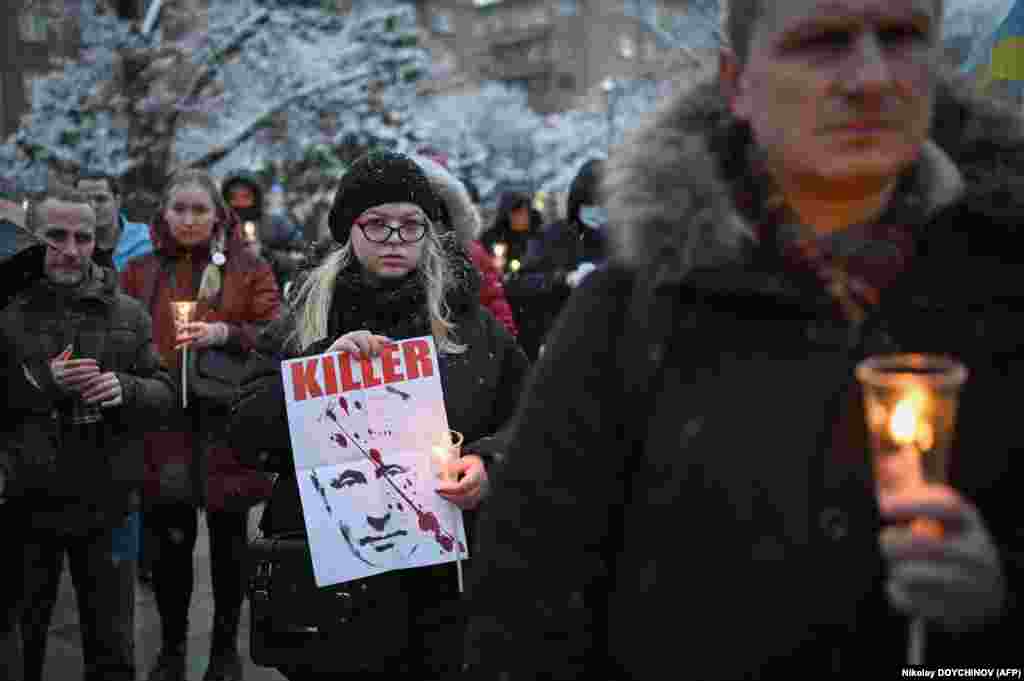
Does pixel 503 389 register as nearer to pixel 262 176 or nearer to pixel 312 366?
pixel 312 366

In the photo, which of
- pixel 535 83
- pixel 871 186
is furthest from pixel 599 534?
pixel 535 83

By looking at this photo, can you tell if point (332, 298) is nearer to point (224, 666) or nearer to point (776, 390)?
point (776, 390)

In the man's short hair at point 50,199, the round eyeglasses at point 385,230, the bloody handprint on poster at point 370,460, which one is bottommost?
the bloody handprint on poster at point 370,460

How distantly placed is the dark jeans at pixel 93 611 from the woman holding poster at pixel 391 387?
1.59 metres

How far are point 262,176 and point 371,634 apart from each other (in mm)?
18936

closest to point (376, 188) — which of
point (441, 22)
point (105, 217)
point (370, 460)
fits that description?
point (370, 460)

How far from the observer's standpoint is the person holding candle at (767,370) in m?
1.58

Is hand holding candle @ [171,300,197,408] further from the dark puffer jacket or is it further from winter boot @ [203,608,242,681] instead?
winter boot @ [203,608,242,681]

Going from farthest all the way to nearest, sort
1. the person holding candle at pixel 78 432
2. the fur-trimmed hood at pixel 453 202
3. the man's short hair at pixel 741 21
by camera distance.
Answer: the fur-trimmed hood at pixel 453 202 < the person holding candle at pixel 78 432 < the man's short hair at pixel 741 21

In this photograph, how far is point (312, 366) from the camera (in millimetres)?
3291

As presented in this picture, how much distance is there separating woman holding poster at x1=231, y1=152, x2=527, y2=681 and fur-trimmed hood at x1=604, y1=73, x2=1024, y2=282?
1.46 m

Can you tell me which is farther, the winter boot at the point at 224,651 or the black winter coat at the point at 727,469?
the winter boot at the point at 224,651

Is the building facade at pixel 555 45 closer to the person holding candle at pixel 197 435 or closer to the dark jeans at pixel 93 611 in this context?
the person holding candle at pixel 197 435

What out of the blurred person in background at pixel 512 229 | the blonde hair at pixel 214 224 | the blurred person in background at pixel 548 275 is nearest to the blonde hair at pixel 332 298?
the blonde hair at pixel 214 224
